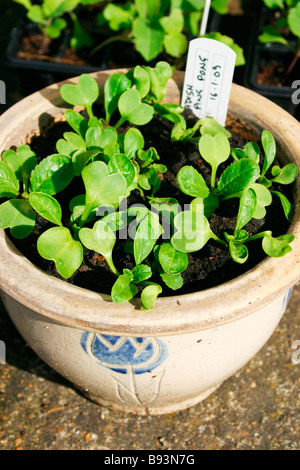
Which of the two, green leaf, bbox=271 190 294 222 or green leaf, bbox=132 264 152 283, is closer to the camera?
green leaf, bbox=132 264 152 283

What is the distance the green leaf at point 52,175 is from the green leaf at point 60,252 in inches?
5.5

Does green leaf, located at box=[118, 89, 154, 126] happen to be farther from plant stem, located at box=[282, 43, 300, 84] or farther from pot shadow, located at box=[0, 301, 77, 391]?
plant stem, located at box=[282, 43, 300, 84]

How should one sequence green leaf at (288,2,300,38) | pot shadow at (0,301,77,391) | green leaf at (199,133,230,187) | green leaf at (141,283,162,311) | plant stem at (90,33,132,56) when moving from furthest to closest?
plant stem at (90,33,132,56), green leaf at (288,2,300,38), pot shadow at (0,301,77,391), green leaf at (199,133,230,187), green leaf at (141,283,162,311)

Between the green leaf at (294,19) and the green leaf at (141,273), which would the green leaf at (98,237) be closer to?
the green leaf at (141,273)

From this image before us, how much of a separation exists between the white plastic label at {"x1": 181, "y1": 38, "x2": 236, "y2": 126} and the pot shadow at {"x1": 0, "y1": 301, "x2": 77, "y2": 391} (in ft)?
2.53

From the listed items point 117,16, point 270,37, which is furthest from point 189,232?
point 270,37

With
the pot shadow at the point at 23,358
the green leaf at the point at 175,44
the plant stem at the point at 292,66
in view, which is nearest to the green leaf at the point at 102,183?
the pot shadow at the point at 23,358

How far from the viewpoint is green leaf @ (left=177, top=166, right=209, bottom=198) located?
3.43 feet

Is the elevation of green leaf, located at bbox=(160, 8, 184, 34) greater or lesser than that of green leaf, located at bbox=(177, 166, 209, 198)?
greater

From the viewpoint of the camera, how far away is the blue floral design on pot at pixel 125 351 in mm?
994

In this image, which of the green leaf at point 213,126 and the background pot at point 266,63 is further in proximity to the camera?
the background pot at point 266,63

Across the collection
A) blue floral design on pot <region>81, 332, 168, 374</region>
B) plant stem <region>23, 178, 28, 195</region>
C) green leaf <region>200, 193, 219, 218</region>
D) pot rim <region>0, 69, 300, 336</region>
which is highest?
green leaf <region>200, 193, 219, 218</region>

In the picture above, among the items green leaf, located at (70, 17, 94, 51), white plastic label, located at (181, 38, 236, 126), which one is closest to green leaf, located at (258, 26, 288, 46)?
green leaf, located at (70, 17, 94, 51)

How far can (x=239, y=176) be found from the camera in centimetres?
107
